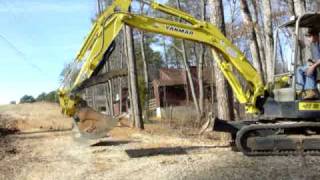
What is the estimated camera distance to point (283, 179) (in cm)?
902

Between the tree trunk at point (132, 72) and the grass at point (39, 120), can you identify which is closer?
the tree trunk at point (132, 72)

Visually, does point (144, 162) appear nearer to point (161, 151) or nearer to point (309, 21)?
point (161, 151)

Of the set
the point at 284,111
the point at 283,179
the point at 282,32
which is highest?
the point at 282,32

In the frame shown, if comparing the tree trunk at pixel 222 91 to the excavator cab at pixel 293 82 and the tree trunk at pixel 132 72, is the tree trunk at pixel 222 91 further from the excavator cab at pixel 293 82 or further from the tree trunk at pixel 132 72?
the tree trunk at pixel 132 72

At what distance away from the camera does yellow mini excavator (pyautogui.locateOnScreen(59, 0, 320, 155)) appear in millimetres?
11680

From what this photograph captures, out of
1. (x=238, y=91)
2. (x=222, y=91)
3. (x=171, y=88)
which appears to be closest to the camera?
(x=238, y=91)

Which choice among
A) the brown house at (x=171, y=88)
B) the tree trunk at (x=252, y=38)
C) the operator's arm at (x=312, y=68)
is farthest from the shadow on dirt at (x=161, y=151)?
the brown house at (x=171, y=88)

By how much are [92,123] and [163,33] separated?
9.02 ft

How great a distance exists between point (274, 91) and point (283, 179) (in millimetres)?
3511

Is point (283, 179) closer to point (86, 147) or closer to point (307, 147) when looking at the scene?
point (307, 147)

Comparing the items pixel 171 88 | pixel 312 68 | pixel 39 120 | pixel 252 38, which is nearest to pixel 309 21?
pixel 312 68

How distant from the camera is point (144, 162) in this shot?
11.9 m

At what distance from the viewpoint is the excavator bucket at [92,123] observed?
13500 millimetres

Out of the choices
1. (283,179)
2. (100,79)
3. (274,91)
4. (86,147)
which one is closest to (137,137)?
(86,147)
